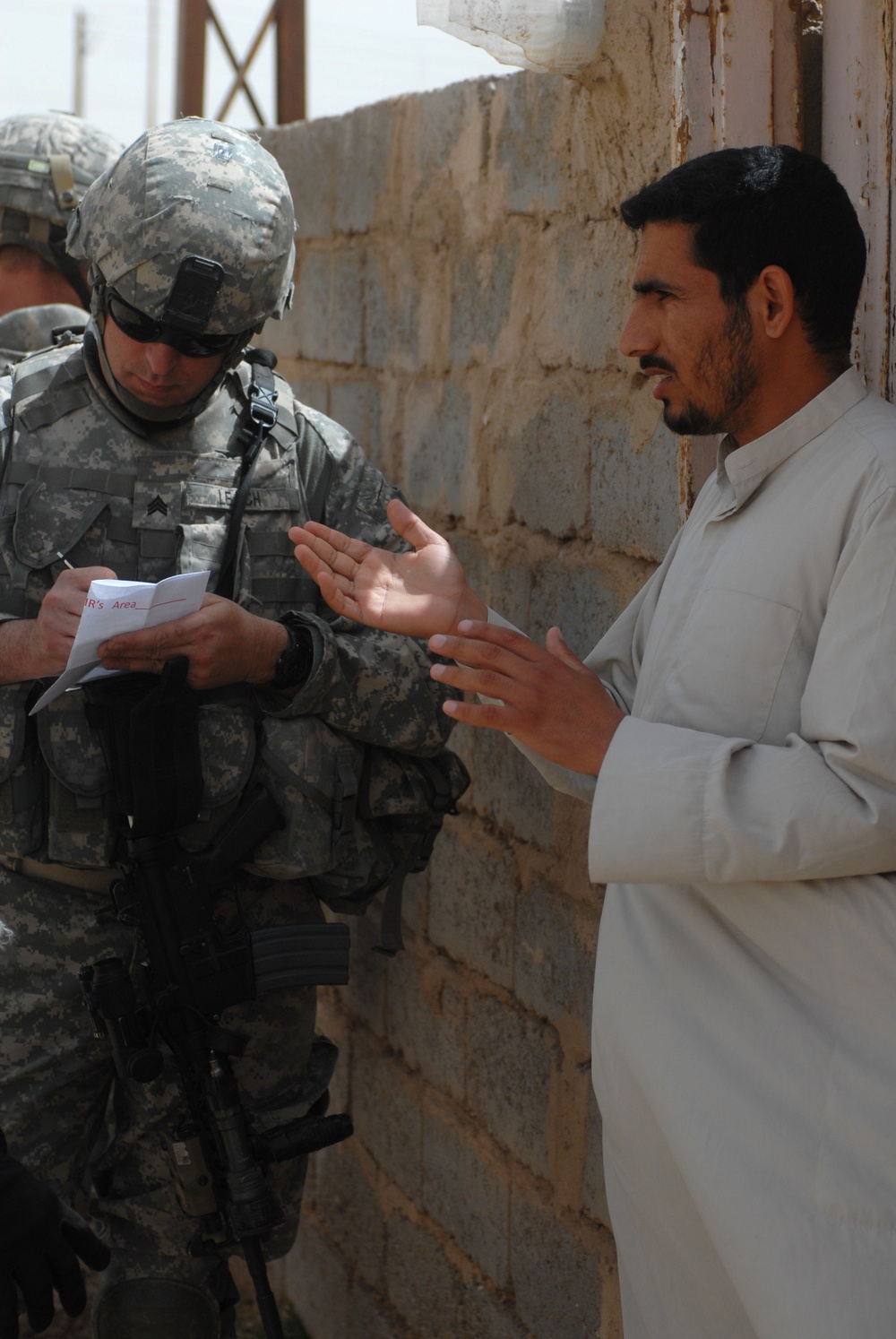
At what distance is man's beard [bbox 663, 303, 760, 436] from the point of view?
1.64m

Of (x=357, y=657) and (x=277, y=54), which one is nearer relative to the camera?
(x=357, y=657)

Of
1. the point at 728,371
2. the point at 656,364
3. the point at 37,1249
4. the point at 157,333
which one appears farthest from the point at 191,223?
the point at 37,1249

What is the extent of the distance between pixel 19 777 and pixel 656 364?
4.41 feet

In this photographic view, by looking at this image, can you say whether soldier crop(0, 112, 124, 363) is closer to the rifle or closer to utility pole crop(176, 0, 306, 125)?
the rifle

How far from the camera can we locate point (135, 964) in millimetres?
2506

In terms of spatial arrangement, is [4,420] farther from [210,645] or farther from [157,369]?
[210,645]

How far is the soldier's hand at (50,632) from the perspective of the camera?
7.14ft

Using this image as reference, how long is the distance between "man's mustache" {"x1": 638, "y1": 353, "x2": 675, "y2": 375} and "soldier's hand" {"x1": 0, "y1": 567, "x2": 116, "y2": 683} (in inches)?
36.6

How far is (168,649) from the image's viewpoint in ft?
7.38

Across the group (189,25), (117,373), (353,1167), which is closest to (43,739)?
(117,373)

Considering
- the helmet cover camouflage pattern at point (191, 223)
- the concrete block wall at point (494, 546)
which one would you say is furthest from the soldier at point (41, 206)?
the helmet cover camouflage pattern at point (191, 223)

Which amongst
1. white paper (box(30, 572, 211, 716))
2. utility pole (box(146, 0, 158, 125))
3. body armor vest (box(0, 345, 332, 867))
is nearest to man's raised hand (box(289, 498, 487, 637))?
white paper (box(30, 572, 211, 716))

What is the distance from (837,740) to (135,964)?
59.3 inches

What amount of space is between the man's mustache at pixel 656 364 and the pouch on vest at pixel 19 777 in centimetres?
124
